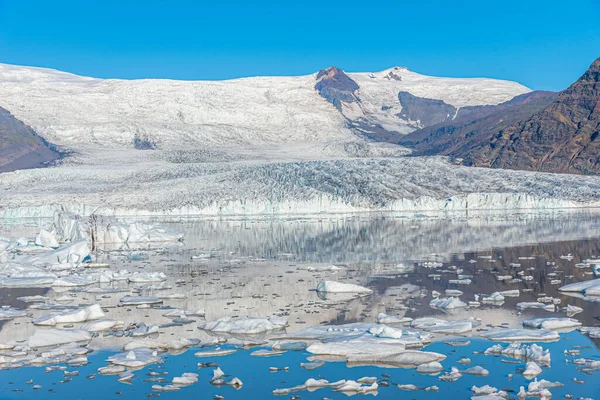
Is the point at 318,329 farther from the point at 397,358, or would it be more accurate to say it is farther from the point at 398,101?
the point at 398,101

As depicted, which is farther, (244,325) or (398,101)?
(398,101)

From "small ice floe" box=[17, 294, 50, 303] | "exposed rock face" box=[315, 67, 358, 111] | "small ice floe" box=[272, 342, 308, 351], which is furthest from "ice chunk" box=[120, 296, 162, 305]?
"exposed rock face" box=[315, 67, 358, 111]

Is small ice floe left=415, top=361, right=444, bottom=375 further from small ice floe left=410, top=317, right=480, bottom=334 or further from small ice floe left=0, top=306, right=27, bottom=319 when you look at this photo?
small ice floe left=0, top=306, right=27, bottom=319

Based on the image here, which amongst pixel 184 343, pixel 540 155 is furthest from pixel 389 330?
pixel 540 155

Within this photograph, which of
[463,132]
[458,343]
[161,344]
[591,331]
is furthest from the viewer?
[463,132]

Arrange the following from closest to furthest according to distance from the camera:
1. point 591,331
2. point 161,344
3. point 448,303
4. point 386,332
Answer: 1. point 386,332
2. point 161,344
3. point 591,331
4. point 448,303

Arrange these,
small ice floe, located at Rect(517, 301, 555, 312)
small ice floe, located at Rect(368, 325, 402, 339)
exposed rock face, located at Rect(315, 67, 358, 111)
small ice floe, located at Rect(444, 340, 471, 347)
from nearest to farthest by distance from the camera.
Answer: small ice floe, located at Rect(444, 340, 471, 347) < small ice floe, located at Rect(368, 325, 402, 339) < small ice floe, located at Rect(517, 301, 555, 312) < exposed rock face, located at Rect(315, 67, 358, 111)

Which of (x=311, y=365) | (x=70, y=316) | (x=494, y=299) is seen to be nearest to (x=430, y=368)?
(x=311, y=365)
